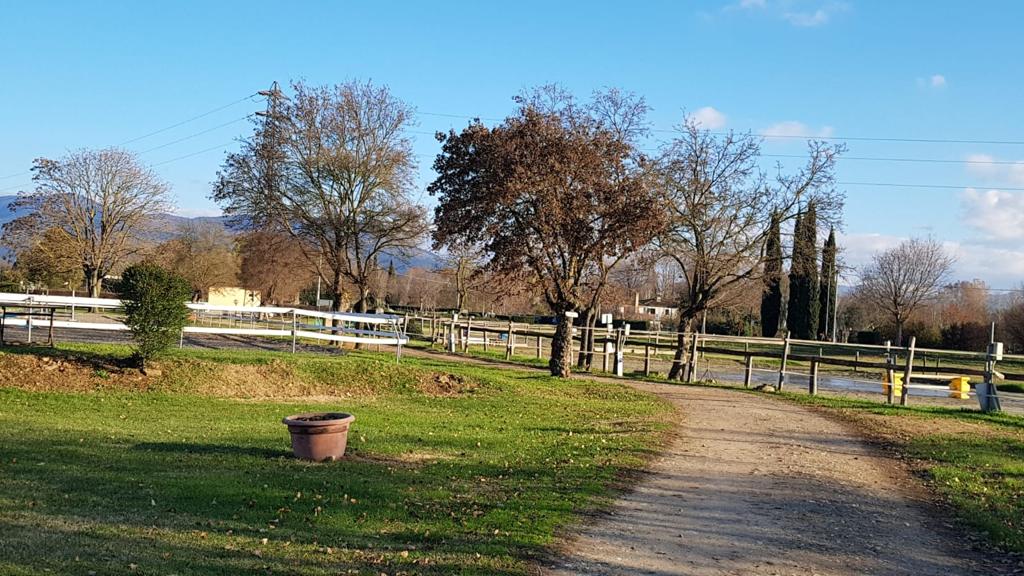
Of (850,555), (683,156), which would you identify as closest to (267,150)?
(683,156)

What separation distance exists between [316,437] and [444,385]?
34.3ft

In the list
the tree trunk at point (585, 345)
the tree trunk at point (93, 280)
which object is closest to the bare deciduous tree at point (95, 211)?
the tree trunk at point (93, 280)

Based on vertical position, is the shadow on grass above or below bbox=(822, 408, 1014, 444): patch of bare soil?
above

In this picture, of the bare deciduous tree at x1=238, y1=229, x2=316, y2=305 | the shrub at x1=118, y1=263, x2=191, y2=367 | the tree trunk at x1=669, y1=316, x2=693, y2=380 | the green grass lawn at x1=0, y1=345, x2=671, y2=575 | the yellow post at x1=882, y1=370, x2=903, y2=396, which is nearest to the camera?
the green grass lawn at x1=0, y1=345, x2=671, y2=575

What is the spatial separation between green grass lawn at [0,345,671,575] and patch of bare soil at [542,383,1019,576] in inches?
21.6

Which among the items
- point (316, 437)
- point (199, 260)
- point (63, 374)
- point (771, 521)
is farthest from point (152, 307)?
point (199, 260)

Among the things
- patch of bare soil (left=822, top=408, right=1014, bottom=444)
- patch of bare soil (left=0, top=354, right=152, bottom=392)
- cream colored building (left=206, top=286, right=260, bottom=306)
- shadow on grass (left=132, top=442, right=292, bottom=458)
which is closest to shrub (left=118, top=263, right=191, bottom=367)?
patch of bare soil (left=0, top=354, right=152, bottom=392)

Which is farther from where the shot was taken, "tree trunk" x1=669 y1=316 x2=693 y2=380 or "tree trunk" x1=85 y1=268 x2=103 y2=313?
"tree trunk" x1=85 y1=268 x2=103 y2=313

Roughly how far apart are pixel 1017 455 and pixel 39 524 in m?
14.0

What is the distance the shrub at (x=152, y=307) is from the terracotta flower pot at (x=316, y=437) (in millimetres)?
7489

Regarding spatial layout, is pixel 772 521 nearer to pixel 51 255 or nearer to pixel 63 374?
pixel 63 374

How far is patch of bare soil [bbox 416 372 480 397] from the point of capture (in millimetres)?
19745

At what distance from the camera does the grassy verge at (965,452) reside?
9.17 m

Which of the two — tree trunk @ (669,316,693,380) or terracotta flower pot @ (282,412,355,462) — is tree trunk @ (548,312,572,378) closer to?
tree trunk @ (669,316,693,380)
